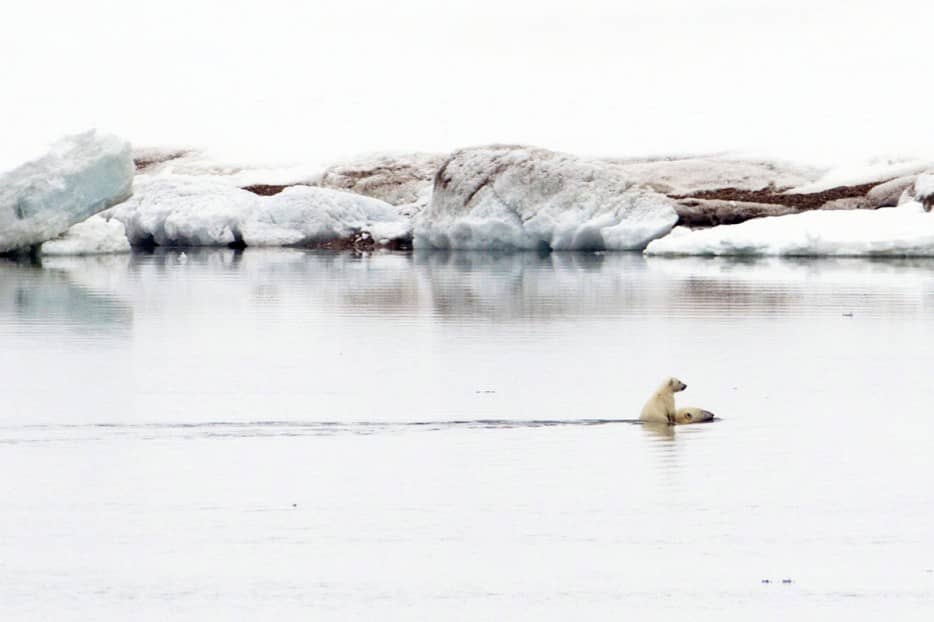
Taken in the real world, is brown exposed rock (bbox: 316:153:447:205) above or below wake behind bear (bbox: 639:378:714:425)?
above

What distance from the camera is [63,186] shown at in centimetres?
3095

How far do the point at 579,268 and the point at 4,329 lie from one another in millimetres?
14803

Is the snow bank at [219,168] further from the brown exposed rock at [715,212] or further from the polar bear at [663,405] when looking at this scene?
the polar bear at [663,405]

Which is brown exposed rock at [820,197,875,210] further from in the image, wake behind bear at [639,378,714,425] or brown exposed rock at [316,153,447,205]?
wake behind bear at [639,378,714,425]

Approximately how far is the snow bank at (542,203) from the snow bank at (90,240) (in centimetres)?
682

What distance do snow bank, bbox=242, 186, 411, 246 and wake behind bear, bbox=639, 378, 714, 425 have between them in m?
31.9

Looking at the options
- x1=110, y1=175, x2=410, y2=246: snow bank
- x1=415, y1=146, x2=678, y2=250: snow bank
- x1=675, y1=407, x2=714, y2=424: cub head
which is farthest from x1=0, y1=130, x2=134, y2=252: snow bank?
x1=675, y1=407, x2=714, y2=424: cub head

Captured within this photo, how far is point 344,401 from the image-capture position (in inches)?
460

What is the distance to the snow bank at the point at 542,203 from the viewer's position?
36.4 m

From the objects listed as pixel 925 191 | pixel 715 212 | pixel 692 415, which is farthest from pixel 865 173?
pixel 692 415

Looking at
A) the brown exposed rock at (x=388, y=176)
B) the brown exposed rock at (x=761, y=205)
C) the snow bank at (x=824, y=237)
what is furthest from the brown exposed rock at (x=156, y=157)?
the snow bank at (x=824, y=237)

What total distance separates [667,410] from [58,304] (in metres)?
11.6

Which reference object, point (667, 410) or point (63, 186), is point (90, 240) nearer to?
point (63, 186)

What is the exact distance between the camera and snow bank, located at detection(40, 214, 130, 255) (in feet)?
115
